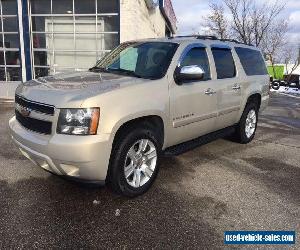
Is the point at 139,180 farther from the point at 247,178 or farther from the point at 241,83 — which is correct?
the point at 241,83

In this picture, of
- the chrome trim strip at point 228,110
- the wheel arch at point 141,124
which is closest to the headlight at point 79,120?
the wheel arch at point 141,124

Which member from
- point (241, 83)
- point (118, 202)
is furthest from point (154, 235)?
point (241, 83)

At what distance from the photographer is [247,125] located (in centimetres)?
656

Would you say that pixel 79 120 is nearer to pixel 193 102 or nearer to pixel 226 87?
pixel 193 102

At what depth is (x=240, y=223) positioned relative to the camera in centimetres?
350

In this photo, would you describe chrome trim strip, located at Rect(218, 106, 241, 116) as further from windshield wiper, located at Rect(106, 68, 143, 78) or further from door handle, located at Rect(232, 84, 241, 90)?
windshield wiper, located at Rect(106, 68, 143, 78)

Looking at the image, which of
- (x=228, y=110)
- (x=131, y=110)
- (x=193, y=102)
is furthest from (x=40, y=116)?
(x=228, y=110)

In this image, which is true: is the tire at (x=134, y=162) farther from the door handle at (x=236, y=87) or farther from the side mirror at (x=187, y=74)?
the door handle at (x=236, y=87)

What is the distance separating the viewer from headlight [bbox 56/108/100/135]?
11.1 ft

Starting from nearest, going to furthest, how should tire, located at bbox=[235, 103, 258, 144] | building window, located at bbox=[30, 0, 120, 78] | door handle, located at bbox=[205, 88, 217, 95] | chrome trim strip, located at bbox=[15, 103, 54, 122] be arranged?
chrome trim strip, located at bbox=[15, 103, 54, 122] → door handle, located at bbox=[205, 88, 217, 95] → tire, located at bbox=[235, 103, 258, 144] → building window, located at bbox=[30, 0, 120, 78]

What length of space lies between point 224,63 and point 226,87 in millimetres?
456

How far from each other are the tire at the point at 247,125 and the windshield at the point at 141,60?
2347mm

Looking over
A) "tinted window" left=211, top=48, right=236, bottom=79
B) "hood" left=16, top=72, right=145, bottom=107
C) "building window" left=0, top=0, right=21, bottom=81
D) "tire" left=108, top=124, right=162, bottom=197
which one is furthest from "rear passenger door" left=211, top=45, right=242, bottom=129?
"building window" left=0, top=0, right=21, bottom=81

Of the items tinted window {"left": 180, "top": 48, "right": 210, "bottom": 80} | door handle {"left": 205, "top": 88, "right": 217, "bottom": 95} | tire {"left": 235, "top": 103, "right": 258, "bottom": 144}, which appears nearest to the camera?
tinted window {"left": 180, "top": 48, "right": 210, "bottom": 80}
